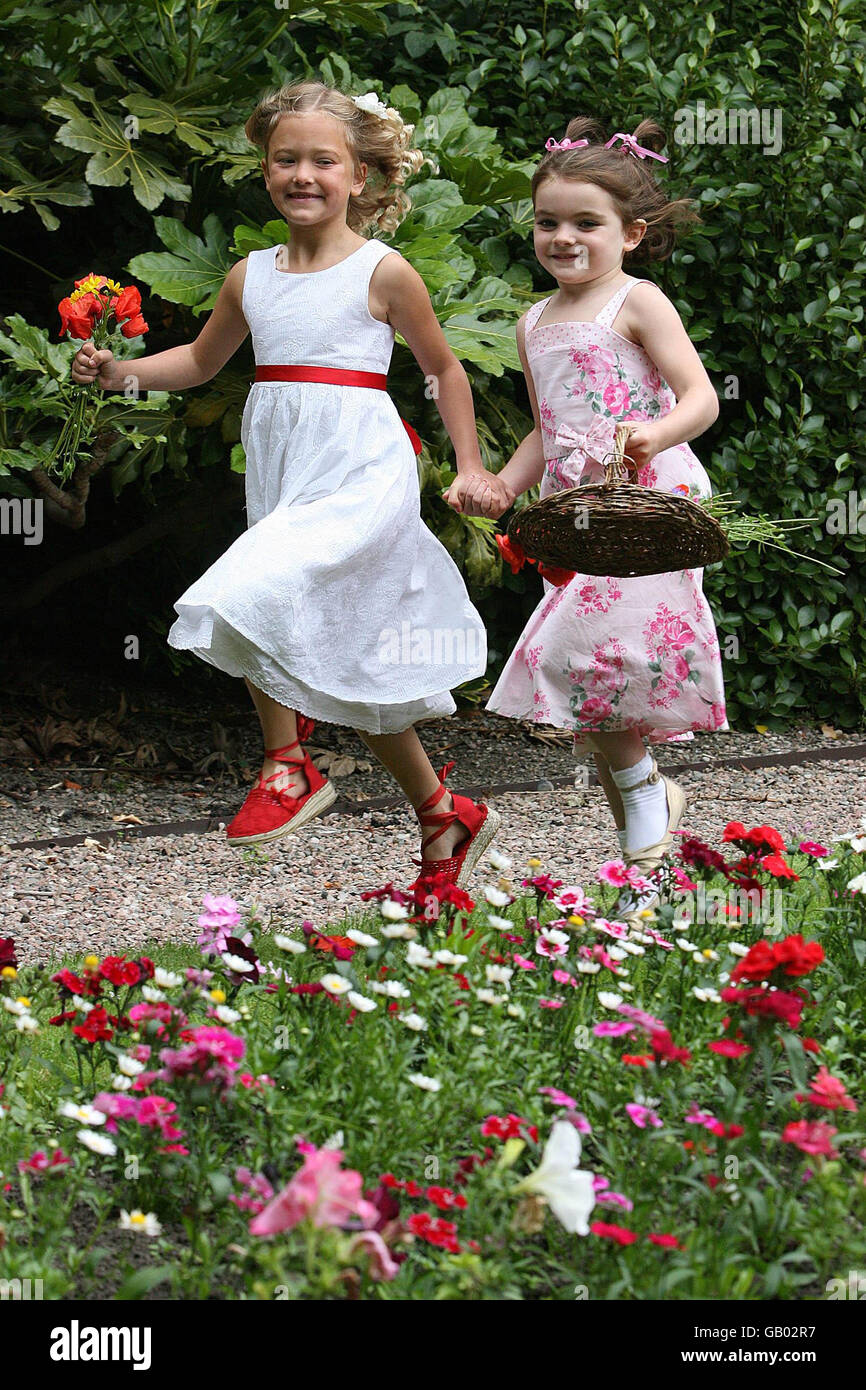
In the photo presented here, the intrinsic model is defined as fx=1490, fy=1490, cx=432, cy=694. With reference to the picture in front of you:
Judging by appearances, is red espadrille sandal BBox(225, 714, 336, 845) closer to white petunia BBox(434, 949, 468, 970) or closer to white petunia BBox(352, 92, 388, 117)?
white petunia BBox(434, 949, 468, 970)

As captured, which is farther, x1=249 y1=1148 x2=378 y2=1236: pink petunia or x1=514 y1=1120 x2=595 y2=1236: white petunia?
x1=514 y1=1120 x2=595 y2=1236: white petunia

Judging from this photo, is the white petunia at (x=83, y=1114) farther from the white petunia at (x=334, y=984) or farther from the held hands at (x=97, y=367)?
the held hands at (x=97, y=367)

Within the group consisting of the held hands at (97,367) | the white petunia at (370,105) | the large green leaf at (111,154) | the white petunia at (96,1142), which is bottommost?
the white petunia at (96,1142)

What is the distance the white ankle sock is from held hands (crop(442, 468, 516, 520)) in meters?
0.71

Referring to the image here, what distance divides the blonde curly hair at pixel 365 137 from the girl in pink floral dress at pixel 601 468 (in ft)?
1.18

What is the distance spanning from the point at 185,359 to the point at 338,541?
2.67ft

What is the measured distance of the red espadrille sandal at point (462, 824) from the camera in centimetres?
358

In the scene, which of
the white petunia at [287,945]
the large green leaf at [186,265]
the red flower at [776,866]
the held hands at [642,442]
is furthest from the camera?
the large green leaf at [186,265]

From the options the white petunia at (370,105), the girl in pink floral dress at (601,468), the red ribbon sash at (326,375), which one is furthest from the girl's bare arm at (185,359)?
the girl in pink floral dress at (601,468)

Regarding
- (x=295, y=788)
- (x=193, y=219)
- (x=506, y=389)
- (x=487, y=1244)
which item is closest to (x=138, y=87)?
(x=193, y=219)

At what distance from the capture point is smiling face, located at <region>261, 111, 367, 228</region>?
3.37 metres

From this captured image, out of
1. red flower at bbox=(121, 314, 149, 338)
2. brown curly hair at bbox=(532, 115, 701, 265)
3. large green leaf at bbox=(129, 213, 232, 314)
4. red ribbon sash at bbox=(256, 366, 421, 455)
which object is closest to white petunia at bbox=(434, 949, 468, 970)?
red ribbon sash at bbox=(256, 366, 421, 455)

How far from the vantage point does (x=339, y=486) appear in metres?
3.41

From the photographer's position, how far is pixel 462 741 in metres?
5.92
